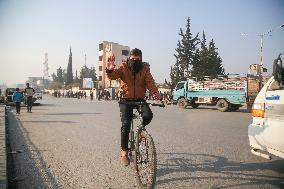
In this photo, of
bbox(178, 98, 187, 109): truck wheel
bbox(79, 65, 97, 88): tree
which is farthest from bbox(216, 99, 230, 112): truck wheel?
bbox(79, 65, 97, 88): tree

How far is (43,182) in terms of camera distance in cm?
420

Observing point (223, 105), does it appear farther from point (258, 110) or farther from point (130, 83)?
point (130, 83)

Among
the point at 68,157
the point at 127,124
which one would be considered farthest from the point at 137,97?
the point at 68,157

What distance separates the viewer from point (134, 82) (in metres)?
4.43

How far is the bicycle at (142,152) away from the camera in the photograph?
377cm

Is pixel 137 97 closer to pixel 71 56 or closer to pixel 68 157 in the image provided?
pixel 68 157

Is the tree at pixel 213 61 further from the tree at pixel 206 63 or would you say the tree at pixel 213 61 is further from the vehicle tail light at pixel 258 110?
the vehicle tail light at pixel 258 110

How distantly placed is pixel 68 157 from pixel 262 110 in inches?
139

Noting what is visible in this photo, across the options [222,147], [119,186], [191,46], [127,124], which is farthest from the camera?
[191,46]

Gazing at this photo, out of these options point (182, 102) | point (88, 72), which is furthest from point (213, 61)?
point (88, 72)

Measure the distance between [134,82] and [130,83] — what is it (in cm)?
6

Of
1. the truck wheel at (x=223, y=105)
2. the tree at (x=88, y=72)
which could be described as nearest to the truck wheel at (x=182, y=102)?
the truck wheel at (x=223, y=105)

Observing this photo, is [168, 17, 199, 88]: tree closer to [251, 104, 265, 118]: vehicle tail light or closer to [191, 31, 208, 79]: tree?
[191, 31, 208, 79]: tree

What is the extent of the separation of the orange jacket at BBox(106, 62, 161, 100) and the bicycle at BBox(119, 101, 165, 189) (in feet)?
0.60
